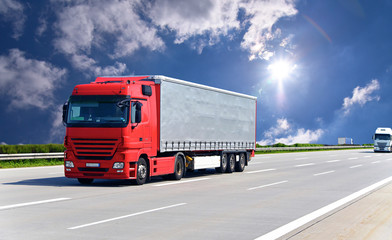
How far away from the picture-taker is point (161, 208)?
1109 cm

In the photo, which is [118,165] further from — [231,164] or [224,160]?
[231,164]

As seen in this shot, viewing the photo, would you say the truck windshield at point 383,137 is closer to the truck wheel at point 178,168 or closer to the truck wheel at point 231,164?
the truck wheel at point 231,164

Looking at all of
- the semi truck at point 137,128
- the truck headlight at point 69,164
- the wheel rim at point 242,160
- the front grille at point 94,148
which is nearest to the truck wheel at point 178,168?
the semi truck at point 137,128

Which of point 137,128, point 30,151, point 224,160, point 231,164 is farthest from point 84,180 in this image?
point 30,151

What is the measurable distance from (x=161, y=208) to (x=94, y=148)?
5.72 meters

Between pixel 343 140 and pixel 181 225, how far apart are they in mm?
84036

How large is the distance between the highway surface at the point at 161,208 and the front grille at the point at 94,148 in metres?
0.96

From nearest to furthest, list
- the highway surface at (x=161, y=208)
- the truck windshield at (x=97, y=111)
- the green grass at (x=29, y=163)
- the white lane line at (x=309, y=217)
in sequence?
the white lane line at (x=309, y=217), the highway surface at (x=161, y=208), the truck windshield at (x=97, y=111), the green grass at (x=29, y=163)

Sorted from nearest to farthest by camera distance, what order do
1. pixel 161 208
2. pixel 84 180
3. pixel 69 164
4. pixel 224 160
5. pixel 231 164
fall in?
pixel 161 208
pixel 69 164
pixel 84 180
pixel 224 160
pixel 231 164

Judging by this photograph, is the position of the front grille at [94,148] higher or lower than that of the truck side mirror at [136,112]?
lower

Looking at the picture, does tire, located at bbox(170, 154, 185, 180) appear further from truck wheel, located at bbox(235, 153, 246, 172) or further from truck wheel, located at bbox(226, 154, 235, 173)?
truck wheel, located at bbox(235, 153, 246, 172)

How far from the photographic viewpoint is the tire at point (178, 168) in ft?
61.0

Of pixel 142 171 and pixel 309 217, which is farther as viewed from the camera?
pixel 142 171

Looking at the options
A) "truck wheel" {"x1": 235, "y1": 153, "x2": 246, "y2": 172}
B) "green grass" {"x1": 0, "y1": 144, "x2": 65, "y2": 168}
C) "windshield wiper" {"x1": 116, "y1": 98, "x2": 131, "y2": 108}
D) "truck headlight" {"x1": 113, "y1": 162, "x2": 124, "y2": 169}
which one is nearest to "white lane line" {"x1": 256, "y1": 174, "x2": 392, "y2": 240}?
"truck headlight" {"x1": 113, "y1": 162, "x2": 124, "y2": 169}
